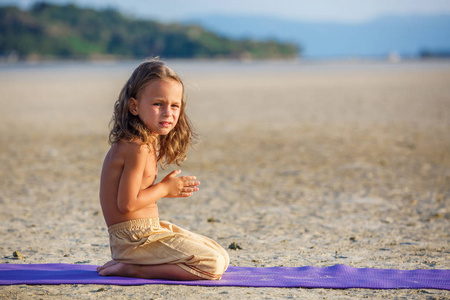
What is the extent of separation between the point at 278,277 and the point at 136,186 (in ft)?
3.66

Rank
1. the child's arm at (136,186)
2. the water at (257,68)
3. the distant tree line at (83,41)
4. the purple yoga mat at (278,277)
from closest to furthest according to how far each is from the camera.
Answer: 1. the child's arm at (136,186)
2. the purple yoga mat at (278,277)
3. the water at (257,68)
4. the distant tree line at (83,41)

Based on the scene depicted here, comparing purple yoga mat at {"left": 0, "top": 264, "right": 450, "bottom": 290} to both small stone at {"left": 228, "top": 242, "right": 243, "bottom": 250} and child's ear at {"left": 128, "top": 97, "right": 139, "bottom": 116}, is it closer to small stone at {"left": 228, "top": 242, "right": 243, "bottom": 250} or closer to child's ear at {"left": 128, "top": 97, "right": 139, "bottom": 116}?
small stone at {"left": 228, "top": 242, "right": 243, "bottom": 250}

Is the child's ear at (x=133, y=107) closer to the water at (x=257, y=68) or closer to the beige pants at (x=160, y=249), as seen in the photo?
the beige pants at (x=160, y=249)

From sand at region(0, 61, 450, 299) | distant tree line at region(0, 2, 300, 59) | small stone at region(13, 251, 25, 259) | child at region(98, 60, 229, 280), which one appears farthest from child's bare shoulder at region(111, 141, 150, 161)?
distant tree line at region(0, 2, 300, 59)

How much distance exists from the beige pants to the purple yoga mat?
0.11 metres

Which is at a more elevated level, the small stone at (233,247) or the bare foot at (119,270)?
the bare foot at (119,270)

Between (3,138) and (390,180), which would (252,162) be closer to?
(390,180)

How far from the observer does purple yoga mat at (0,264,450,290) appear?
3914 mm

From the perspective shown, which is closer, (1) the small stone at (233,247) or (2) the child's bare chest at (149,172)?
(2) the child's bare chest at (149,172)

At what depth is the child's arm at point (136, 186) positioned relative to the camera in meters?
3.81

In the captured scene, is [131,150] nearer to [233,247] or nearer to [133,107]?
[133,107]

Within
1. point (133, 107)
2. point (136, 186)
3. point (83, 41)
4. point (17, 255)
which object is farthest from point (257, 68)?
point (83, 41)

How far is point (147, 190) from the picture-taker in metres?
3.88

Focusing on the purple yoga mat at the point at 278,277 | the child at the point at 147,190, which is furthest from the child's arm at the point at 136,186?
the purple yoga mat at the point at 278,277
